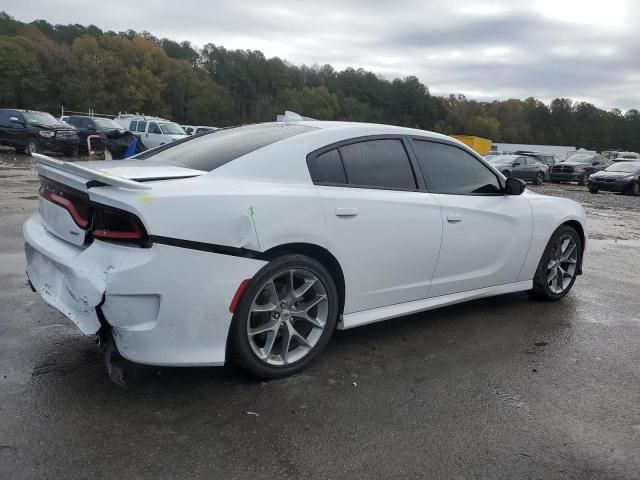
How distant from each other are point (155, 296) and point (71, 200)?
0.85m

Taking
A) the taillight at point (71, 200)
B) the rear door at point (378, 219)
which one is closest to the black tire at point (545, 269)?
the rear door at point (378, 219)

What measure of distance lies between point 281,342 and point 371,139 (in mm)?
1541

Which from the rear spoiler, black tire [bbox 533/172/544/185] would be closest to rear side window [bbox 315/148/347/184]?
the rear spoiler

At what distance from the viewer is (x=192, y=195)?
2867 millimetres

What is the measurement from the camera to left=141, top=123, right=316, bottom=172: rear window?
11.3ft

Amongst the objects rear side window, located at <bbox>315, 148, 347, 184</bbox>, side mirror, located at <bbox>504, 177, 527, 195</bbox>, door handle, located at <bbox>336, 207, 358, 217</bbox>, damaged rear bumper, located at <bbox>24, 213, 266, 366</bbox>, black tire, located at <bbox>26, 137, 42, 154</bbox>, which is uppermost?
rear side window, located at <bbox>315, 148, 347, 184</bbox>

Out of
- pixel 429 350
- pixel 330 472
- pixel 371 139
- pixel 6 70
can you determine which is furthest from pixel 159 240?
pixel 6 70

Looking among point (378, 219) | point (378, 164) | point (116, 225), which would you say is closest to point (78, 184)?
point (116, 225)

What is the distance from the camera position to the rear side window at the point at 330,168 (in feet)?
11.4

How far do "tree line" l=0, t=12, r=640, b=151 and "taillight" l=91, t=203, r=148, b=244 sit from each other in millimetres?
78069

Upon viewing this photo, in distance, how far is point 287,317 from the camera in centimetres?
332

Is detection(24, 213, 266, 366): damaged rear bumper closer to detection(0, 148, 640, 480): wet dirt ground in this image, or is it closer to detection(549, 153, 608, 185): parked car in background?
detection(0, 148, 640, 480): wet dirt ground

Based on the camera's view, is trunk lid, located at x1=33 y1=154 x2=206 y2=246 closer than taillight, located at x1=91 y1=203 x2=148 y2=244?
No

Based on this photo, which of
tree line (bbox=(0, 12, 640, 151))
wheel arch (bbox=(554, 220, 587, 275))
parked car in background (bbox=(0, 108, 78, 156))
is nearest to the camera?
wheel arch (bbox=(554, 220, 587, 275))
